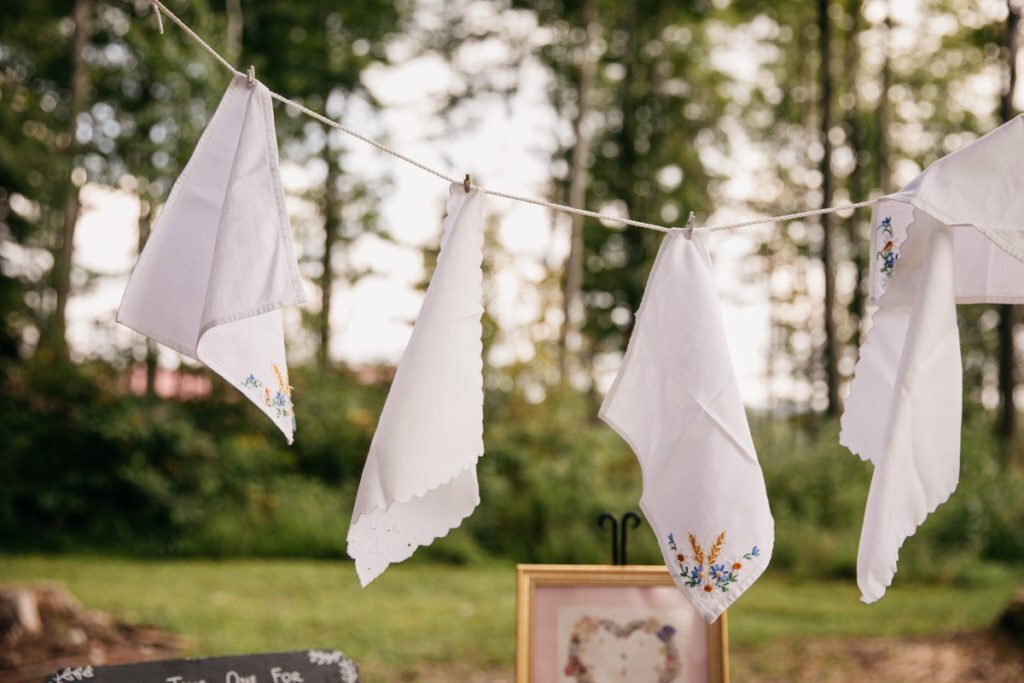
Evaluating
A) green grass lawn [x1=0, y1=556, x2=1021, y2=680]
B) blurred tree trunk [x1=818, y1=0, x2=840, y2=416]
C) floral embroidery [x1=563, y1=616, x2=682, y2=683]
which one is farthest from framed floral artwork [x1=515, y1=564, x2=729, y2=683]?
blurred tree trunk [x1=818, y1=0, x2=840, y2=416]

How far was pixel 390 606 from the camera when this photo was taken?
5.61 metres

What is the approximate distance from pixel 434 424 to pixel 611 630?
0.69m

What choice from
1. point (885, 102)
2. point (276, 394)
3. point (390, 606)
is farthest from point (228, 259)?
point (885, 102)

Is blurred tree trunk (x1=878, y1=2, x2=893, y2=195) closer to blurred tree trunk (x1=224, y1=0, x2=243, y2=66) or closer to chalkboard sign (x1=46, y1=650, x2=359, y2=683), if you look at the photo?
blurred tree trunk (x1=224, y1=0, x2=243, y2=66)

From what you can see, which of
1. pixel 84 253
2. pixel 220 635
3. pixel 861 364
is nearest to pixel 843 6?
pixel 84 253

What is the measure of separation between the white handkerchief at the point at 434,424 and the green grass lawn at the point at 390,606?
2791 millimetres

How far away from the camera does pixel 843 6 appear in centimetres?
1177

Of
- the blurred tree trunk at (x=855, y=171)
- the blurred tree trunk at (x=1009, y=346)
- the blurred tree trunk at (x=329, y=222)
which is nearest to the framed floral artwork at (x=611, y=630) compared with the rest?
the blurred tree trunk at (x=1009, y=346)

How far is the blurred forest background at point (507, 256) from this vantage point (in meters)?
7.26

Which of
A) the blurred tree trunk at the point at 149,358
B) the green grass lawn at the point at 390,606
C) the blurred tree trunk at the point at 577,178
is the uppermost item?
the blurred tree trunk at the point at 577,178

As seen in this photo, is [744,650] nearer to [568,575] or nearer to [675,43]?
[568,575]

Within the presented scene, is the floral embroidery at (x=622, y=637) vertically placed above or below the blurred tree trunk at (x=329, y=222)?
below

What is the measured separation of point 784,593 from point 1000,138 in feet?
15.9

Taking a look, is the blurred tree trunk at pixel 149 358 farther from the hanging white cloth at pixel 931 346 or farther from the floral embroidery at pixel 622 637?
the hanging white cloth at pixel 931 346
